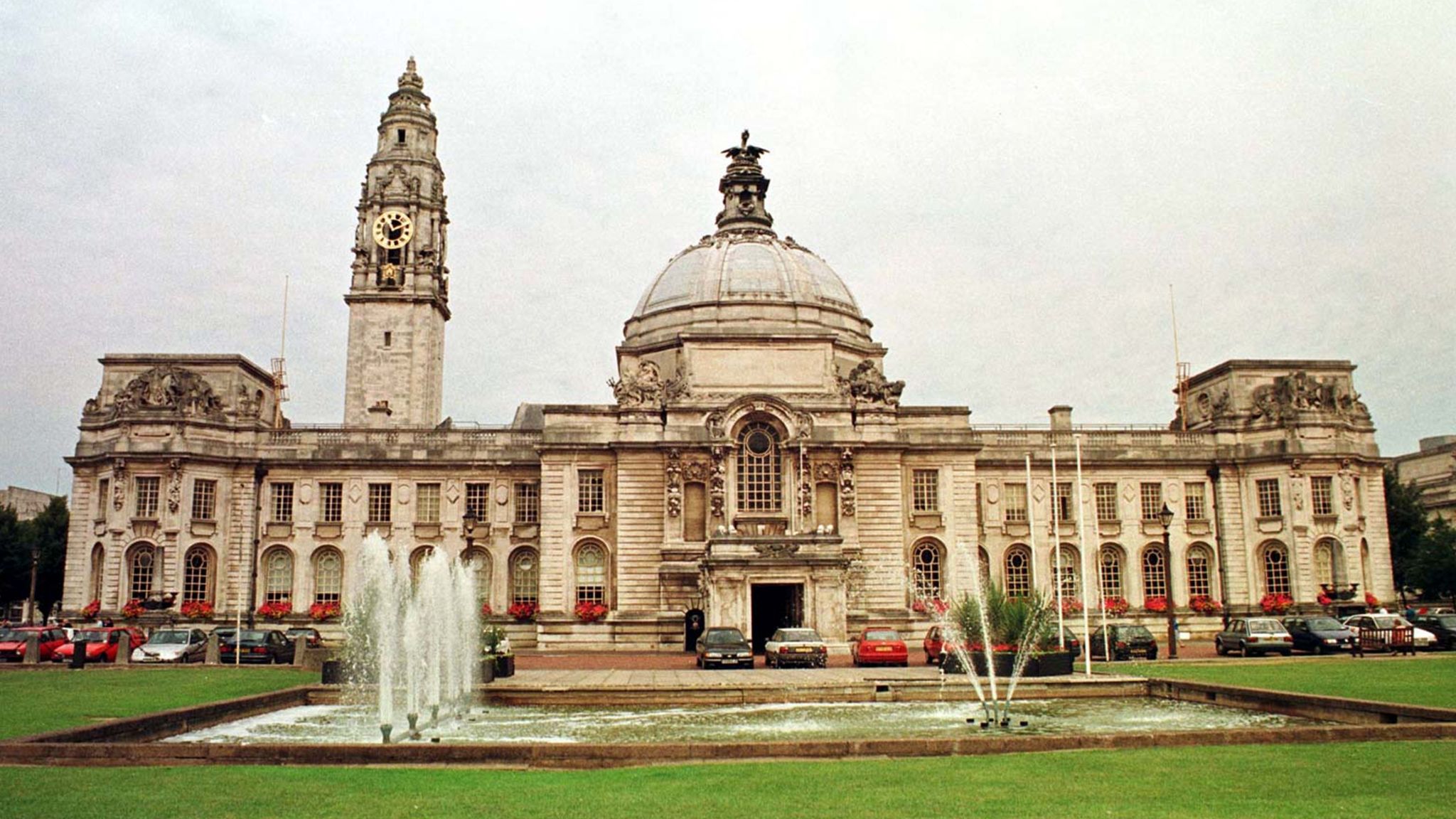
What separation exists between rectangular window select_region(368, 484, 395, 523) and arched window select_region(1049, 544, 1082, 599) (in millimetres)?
31525

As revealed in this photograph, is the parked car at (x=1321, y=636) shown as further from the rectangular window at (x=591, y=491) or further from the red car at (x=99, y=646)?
the red car at (x=99, y=646)

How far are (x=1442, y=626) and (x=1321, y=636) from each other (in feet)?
19.8

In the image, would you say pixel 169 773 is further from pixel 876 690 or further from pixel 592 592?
pixel 592 592

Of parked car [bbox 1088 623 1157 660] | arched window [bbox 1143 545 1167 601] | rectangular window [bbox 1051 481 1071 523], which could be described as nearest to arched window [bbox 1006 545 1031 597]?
rectangular window [bbox 1051 481 1071 523]

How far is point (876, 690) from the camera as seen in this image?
26.8m

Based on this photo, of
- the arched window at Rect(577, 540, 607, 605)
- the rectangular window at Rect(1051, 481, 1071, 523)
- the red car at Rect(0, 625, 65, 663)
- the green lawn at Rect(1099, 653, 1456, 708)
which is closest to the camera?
the green lawn at Rect(1099, 653, 1456, 708)

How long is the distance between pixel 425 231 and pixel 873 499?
108 ft

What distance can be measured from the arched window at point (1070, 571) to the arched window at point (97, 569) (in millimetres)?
43256

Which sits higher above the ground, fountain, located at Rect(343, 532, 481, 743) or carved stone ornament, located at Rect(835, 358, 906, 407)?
carved stone ornament, located at Rect(835, 358, 906, 407)

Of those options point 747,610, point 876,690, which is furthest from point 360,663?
point 747,610

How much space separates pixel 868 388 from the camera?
A: 172 ft

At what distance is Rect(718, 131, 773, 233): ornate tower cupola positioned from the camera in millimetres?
68000

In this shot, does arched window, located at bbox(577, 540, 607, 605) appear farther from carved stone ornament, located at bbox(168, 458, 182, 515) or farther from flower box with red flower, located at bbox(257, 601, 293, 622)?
carved stone ornament, located at bbox(168, 458, 182, 515)

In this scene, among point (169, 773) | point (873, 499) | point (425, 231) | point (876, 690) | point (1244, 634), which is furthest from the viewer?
point (425, 231)
